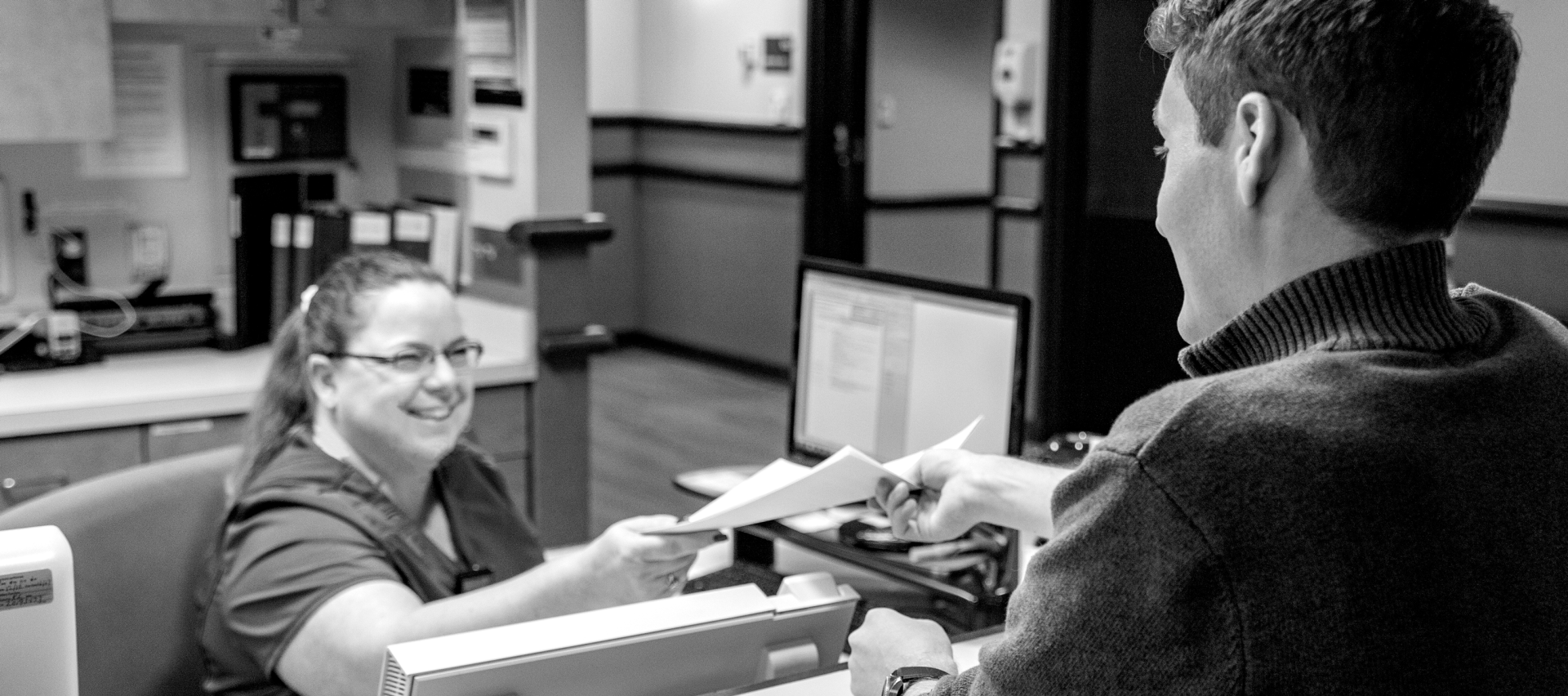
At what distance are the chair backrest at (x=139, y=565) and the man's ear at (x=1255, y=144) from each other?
1.34m

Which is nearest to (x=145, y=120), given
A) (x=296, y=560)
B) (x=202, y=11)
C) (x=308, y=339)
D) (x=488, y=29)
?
(x=202, y=11)

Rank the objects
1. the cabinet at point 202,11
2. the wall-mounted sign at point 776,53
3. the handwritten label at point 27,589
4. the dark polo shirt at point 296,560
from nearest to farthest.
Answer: the handwritten label at point 27,589 < the dark polo shirt at point 296,560 < the cabinet at point 202,11 < the wall-mounted sign at point 776,53

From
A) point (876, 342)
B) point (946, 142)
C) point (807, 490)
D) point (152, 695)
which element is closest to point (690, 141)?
point (946, 142)

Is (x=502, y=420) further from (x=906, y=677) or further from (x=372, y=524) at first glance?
(x=906, y=677)

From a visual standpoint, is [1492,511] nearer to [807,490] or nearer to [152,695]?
[807,490]

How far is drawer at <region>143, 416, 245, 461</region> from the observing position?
2.97 meters

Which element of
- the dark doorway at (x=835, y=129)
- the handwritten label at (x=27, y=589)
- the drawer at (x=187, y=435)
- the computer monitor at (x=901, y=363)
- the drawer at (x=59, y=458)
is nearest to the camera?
the handwritten label at (x=27, y=589)

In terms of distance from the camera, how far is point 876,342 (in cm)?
239

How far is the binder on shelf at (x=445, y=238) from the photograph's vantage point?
3607mm

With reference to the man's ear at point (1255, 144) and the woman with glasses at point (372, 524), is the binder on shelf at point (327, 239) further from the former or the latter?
the man's ear at point (1255, 144)

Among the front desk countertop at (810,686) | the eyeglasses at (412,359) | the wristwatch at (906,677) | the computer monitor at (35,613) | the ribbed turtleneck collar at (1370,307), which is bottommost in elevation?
the front desk countertop at (810,686)

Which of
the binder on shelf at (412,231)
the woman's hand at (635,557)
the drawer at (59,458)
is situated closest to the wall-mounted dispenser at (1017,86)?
the binder on shelf at (412,231)

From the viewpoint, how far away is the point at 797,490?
4.34ft

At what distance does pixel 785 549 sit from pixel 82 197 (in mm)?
1922
